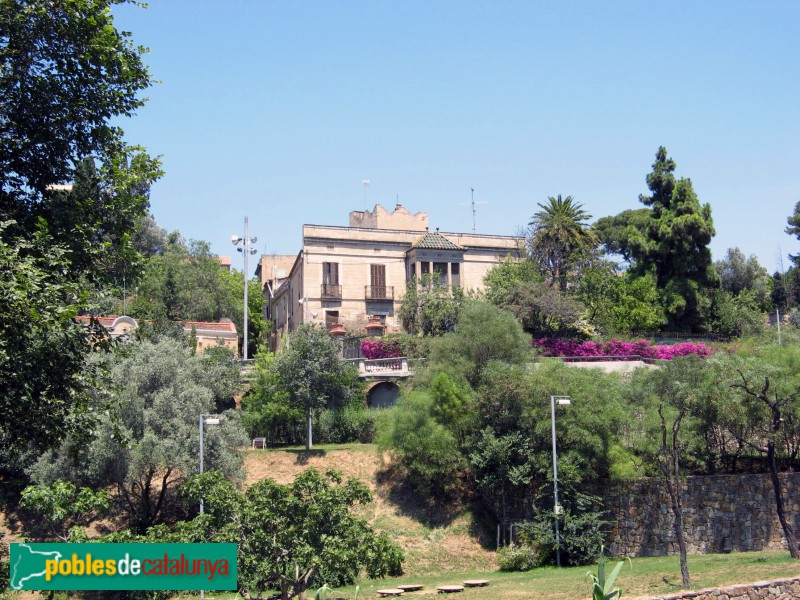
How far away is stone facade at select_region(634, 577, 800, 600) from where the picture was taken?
22281 mm

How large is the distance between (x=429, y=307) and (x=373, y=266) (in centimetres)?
818

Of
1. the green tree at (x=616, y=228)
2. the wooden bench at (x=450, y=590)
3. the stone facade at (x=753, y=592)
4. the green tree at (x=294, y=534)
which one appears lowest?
the wooden bench at (x=450, y=590)

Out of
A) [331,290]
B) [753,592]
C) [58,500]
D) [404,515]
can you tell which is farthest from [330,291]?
[753,592]

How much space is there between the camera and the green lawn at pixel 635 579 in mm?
24344

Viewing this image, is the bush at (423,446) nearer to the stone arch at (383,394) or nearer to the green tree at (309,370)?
the green tree at (309,370)

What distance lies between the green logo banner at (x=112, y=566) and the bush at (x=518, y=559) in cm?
2171

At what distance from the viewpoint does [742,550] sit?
122ft

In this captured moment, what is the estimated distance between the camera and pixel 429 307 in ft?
179

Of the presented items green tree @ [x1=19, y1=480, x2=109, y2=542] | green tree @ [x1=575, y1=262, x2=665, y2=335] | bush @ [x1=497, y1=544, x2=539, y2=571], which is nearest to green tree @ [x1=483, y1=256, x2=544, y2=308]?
green tree @ [x1=575, y1=262, x2=665, y2=335]

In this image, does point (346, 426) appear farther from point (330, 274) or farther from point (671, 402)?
point (330, 274)

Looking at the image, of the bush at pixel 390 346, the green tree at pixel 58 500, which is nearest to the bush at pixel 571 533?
the green tree at pixel 58 500

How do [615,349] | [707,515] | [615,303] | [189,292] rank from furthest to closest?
[189,292]
[615,303]
[615,349]
[707,515]

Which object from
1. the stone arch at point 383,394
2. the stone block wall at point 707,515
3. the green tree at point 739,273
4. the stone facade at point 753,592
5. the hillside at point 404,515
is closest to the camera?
the stone facade at point 753,592

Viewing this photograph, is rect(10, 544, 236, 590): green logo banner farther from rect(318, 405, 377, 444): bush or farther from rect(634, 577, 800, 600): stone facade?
rect(318, 405, 377, 444): bush
